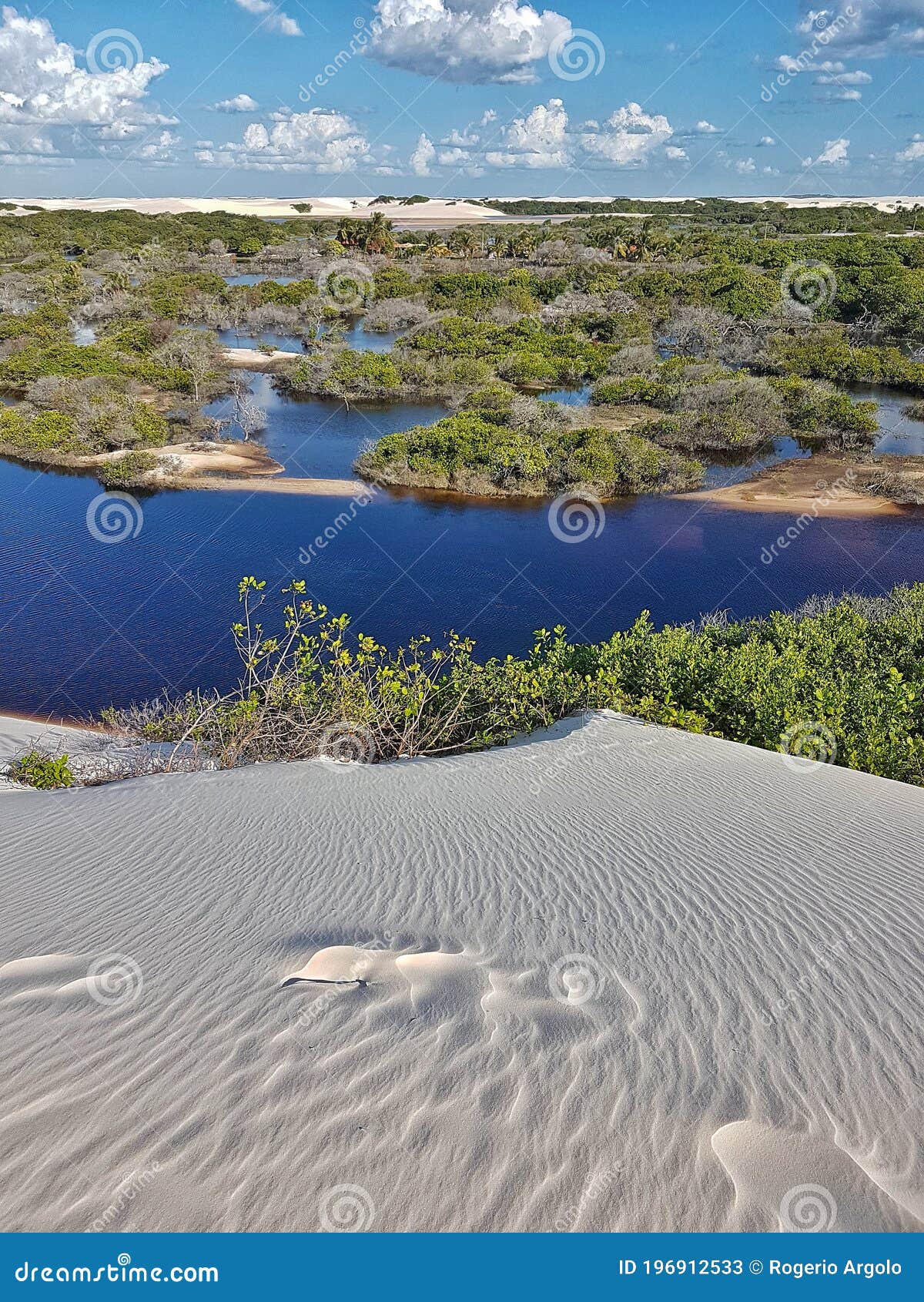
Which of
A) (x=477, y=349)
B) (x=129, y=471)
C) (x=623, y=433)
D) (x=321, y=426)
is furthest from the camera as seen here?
(x=477, y=349)

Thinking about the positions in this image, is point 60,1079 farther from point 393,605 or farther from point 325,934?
point 393,605

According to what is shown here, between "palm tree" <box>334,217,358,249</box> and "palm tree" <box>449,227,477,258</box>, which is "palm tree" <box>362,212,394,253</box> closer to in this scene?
"palm tree" <box>334,217,358,249</box>

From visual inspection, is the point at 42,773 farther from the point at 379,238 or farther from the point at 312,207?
the point at 312,207

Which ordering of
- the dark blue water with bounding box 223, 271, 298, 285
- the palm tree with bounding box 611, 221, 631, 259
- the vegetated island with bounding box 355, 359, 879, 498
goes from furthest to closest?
the palm tree with bounding box 611, 221, 631, 259, the dark blue water with bounding box 223, 271, 298, 285, the vegetated island with bounding box 355, 359, 879, 498

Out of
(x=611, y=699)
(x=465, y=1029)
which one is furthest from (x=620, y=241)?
(x=465, y=1029)

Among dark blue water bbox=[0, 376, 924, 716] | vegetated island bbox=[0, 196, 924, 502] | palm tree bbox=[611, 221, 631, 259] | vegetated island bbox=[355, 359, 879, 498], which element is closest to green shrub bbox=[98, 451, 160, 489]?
vegetated island bbox=[0, 196, 924, 502]

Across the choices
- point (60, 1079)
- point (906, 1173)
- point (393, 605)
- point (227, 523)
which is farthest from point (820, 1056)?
point (227, 523)
